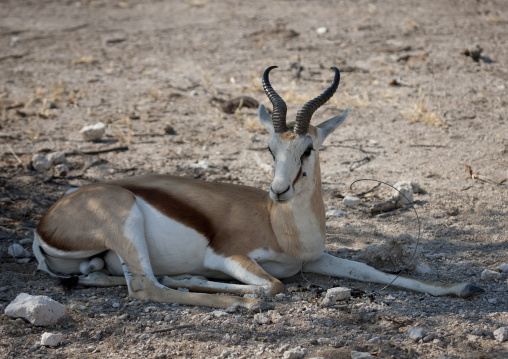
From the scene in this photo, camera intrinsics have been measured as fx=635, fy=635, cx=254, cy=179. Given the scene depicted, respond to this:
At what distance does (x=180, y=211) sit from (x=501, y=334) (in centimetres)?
248

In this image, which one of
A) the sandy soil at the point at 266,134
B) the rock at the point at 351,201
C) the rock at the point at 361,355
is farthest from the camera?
the rock at the point at 351,201

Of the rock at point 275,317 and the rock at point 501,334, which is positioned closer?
the rock at point 501,334

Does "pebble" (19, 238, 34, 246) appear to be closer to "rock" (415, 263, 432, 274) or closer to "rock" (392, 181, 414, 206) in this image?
"rock" (415, 263, 432, 274)

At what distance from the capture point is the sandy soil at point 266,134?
3.96 m

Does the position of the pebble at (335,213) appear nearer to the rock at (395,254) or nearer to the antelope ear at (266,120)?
the rock at (395,254)

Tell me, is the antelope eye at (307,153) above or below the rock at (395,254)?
above

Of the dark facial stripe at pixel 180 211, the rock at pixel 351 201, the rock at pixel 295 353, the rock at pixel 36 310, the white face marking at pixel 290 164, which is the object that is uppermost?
the white face marking at pixel 290 164

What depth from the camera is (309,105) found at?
4.65 meters

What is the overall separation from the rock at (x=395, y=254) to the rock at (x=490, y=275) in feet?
1.71

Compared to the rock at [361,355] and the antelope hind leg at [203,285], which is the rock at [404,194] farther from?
the rock at [361,355]

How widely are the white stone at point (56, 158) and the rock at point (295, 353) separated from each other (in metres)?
4.60

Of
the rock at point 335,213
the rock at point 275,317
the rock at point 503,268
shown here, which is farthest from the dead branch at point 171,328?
the rock at point 335,213

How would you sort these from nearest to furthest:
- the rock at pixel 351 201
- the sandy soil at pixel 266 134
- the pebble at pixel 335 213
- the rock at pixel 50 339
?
the rock at pixel 50 339 < the sandy soil at pixel 266 134 < the pebble at pixel 335 213 < the rock at pixel 351 201

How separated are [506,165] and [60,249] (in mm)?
4830
